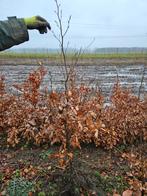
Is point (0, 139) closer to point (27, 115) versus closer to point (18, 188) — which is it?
point (27, 115)

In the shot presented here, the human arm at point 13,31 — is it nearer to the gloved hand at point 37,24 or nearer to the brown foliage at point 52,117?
the gloved hand at point 37,24

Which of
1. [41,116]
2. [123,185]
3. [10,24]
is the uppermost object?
[10,24]

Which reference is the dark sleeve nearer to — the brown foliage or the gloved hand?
the gloved hand

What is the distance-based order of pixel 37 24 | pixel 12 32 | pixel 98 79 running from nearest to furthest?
pixel 12 32, pixel 37 24, pixel 98 79

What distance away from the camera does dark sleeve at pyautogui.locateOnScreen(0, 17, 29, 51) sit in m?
2.61

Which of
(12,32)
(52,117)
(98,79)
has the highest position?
(12,32)

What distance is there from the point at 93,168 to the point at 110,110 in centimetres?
122

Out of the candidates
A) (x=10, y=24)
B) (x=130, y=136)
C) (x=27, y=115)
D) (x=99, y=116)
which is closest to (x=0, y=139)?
(x=27, y=115)

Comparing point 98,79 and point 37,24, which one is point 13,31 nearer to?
point 37,24

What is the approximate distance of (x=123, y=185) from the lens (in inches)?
170

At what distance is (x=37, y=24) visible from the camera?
282 cm

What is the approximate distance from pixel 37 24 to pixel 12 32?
259mm

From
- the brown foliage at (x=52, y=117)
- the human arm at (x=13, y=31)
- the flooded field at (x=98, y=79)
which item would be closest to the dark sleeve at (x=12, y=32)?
the human arm at (x=13, y=31)

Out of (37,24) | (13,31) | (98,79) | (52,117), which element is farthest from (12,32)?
(98,79)
